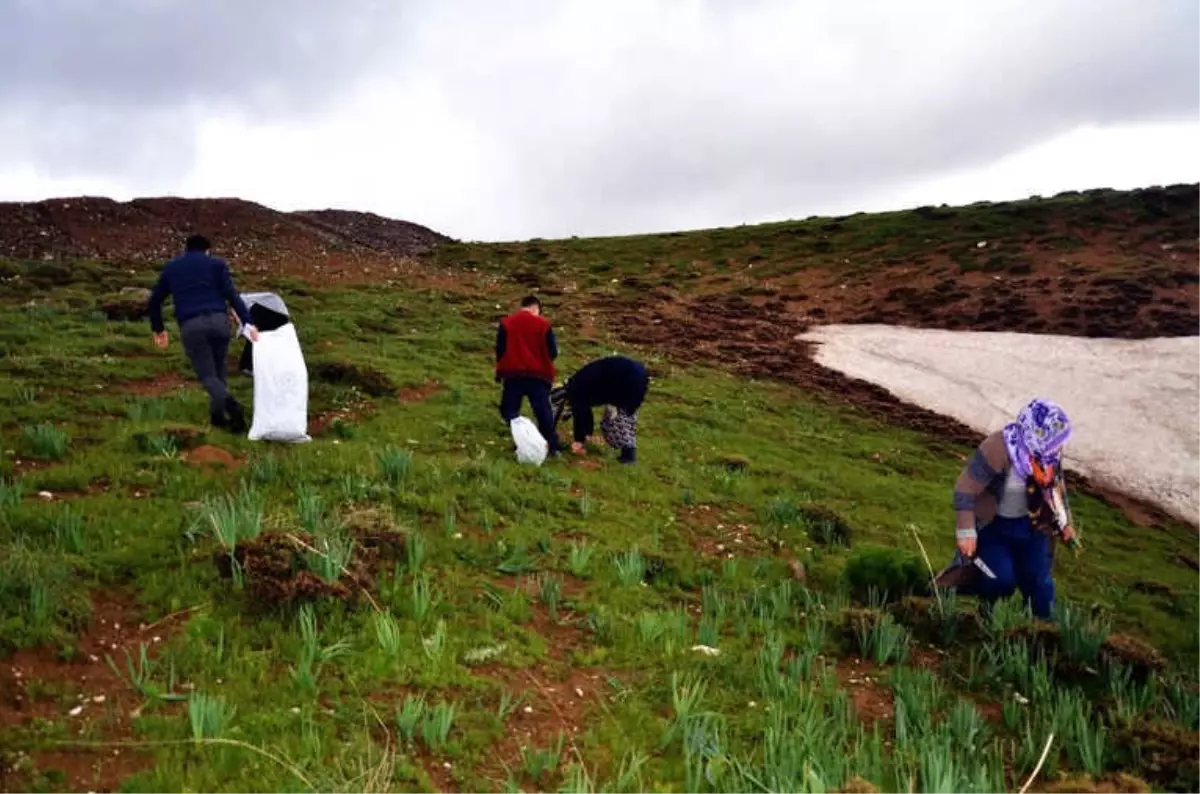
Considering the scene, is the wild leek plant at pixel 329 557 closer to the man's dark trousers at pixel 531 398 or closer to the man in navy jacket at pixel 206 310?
the man in navy jacket at pixel 206 310

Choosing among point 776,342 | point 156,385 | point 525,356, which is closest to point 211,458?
point 525,356

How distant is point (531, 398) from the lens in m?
12.1

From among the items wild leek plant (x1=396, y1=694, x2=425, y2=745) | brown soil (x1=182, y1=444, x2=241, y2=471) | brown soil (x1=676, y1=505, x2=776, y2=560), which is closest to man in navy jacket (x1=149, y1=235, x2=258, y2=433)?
brown soil (x1=182, y1=444, x2=241, y2=471)

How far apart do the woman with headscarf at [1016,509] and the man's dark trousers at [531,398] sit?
5891 millimetres

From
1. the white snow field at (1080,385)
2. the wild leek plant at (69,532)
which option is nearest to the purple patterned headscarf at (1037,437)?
the wild leek plant at (69,532)

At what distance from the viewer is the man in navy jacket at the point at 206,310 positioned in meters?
10.9

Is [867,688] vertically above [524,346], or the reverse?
[524,346]

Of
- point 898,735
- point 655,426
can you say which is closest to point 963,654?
point 898,735

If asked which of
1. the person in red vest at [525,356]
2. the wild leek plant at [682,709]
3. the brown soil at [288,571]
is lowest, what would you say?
the wild leek plant at [682,709]

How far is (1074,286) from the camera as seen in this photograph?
35781 millimetres

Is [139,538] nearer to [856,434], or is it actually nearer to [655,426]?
[655,426]

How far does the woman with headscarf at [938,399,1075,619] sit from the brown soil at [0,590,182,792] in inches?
258

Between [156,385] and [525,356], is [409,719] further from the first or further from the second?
[156,385]

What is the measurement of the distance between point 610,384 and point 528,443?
166 centimetres
